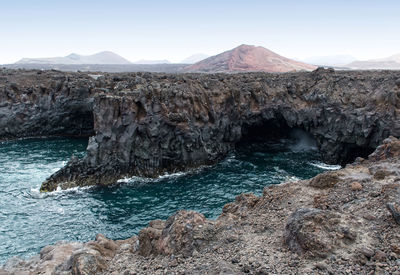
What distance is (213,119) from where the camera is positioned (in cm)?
5238

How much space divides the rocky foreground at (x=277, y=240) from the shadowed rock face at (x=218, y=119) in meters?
24.1

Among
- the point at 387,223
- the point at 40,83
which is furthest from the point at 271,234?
the point at 40,83

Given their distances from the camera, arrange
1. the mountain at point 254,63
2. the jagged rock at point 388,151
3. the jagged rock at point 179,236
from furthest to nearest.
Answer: the mountain at point 254,63
the jagged rock at point 388,151
the jagged rock at point 179,236

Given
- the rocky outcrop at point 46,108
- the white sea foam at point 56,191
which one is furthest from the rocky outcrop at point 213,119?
the rocky outcrop at point 46,108

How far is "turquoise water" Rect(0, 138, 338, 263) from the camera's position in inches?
1229

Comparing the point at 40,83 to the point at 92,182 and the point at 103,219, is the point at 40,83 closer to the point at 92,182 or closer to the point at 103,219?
the point at 92,182

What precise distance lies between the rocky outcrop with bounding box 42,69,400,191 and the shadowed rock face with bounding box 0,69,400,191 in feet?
0.42

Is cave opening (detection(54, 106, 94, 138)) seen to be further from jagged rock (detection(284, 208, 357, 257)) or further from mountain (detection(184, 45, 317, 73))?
mountain (detection(184, 45, 317, 73))

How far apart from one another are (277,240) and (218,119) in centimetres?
3853

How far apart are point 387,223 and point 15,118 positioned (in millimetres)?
69860

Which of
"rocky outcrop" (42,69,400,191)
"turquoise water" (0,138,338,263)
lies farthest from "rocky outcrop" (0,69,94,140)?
"rocky outcrop" (42,69,400,191)

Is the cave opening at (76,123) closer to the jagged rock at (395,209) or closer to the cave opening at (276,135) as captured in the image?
the cave opening at (276,135)

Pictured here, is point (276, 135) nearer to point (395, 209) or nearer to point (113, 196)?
point (113, 196)

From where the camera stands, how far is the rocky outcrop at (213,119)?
44.2 m
